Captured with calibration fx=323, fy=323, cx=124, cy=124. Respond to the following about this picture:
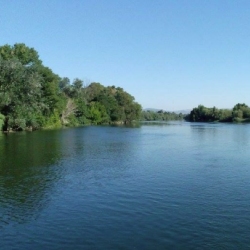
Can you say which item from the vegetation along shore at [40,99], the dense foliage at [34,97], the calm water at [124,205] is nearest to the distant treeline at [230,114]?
the vegetation along shore at [40,99]

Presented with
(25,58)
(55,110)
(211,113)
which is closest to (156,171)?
(25,58)

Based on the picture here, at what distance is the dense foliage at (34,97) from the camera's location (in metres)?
56.8

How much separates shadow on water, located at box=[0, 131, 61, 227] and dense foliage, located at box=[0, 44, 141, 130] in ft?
90.7

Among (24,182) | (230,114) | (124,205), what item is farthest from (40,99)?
(230,114)

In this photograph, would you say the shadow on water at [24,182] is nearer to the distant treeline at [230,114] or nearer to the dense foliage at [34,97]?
the dense foliage at [34,97]

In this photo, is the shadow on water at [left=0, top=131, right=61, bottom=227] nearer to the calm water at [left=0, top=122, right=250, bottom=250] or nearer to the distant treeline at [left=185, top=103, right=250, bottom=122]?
the calm water at [left=0, top=122, right=250, bottom=250]

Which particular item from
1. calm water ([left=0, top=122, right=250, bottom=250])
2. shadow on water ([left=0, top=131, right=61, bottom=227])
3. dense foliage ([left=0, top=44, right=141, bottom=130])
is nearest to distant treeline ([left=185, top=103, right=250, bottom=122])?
dense foliage ([left=0, top=44, right=141, bottom=130])

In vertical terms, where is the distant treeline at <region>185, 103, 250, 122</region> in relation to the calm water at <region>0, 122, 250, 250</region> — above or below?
above

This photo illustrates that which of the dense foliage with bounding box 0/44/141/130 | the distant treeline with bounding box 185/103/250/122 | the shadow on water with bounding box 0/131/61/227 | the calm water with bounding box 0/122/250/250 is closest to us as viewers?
the calm water with bounding box 0/122/250/250

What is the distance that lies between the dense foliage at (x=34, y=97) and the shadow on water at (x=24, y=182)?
90.7 feet

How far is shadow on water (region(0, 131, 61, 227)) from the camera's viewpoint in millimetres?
Result: 14148

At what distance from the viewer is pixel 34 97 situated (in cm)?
5997

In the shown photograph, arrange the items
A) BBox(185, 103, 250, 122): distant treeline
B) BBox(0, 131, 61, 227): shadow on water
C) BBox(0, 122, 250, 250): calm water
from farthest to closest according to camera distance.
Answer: BBox(185, 103, 250, 122): distant treeline
BBox(0, 131, 61, 227): shadow on water
BBox(0, 122, 250, 250): calm water

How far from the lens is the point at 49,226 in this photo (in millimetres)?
12383
